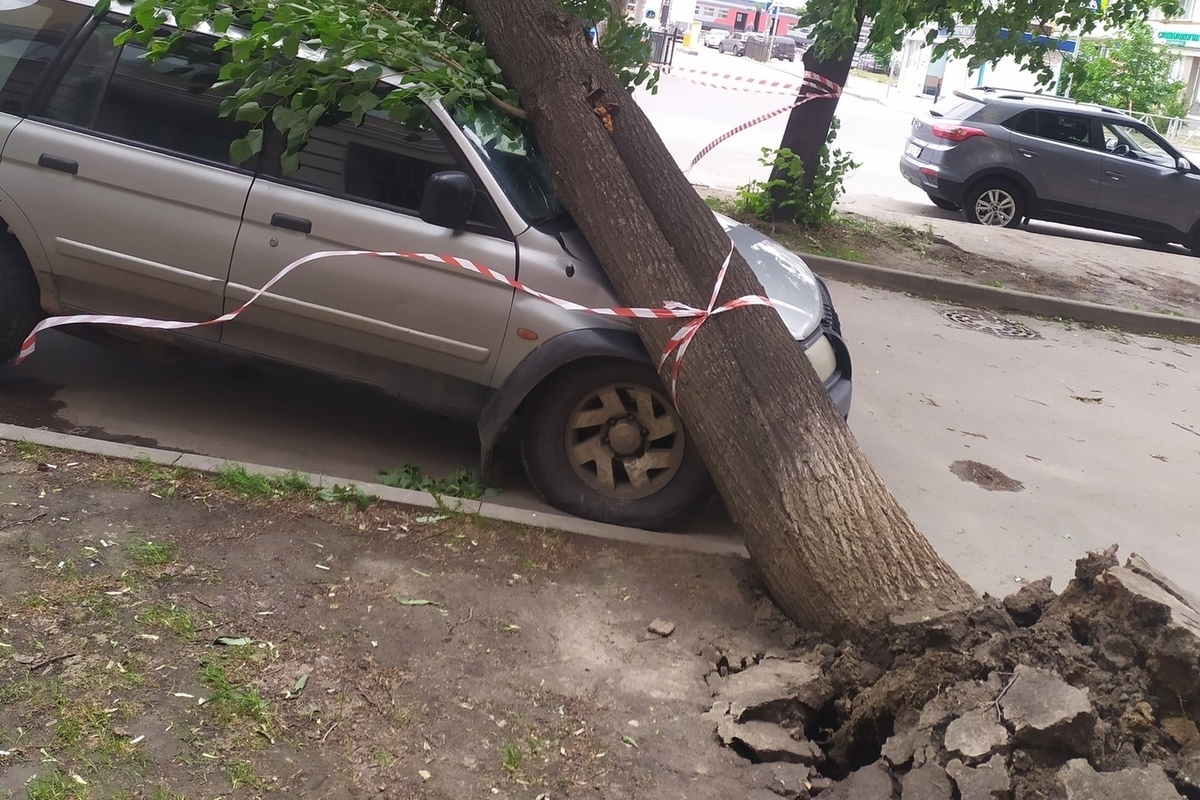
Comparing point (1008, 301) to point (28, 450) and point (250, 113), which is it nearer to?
point (250, 113)

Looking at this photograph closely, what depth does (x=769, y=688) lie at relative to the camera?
3.56 meters

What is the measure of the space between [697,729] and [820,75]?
846cm

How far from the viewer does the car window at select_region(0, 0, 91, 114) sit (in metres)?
4.94

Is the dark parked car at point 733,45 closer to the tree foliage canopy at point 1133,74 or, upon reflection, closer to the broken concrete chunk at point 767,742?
the tree foliage canopy at point 1133,74

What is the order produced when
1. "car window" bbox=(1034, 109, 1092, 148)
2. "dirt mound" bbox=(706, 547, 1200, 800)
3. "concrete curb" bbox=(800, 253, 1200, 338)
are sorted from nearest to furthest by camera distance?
1. "dirt mound" bbox=(706, 547, 1200, 800)
2. "concrete curb" bbox=(800, 253, 1200, 338)
3. "car window" bbox=(1034, 109, 1092, 148)

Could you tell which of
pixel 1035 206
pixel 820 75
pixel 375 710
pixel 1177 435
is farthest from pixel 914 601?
pixel 1035 206

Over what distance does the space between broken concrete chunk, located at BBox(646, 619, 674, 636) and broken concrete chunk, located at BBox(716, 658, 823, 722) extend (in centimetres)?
34

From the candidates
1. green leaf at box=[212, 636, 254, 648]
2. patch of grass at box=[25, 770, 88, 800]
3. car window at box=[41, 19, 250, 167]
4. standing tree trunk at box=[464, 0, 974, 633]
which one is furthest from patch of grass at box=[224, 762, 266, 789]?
car window at box=[41, 19, 250, 167]

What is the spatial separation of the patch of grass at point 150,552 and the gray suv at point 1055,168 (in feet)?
40.6

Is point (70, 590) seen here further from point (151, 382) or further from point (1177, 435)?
point (1177, 435)

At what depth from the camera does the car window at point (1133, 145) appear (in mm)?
14391

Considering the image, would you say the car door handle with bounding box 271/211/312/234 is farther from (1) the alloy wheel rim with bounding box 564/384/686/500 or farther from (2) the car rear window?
(2) the car rear window

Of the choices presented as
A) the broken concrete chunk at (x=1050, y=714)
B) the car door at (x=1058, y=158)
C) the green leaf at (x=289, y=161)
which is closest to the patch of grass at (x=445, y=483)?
the green leaf at (x=289, y=161)

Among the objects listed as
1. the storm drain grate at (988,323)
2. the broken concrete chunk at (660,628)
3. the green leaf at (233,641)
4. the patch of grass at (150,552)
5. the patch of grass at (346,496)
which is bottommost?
the green leaf at (233,641)
